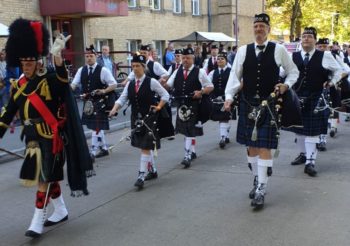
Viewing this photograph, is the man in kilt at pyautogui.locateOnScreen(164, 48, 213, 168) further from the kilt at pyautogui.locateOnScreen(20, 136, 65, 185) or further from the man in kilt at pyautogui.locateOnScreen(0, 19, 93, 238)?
the kilt at pyautogui.locateOnScreen(20, 136, 65, 185)

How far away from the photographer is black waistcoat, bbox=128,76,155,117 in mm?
6562

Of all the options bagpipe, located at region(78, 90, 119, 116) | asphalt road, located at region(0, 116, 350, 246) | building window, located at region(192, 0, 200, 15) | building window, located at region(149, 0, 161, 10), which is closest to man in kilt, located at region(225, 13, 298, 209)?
asphalt road, located at region(0, 116, 350, 246)

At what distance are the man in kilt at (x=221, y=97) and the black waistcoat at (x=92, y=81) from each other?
2255 millimetres

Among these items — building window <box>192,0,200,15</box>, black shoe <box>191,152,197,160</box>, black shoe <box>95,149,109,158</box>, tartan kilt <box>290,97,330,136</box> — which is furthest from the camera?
building window <box>192,0,200,15</box>

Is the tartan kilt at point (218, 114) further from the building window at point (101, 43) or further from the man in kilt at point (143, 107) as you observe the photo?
the building window at point (101, 43)

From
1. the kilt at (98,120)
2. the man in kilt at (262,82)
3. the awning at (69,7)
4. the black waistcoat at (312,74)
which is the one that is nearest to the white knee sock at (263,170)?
the man in kilt at (262,82)

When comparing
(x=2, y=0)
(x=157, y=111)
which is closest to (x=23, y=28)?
(x=157, y=111)

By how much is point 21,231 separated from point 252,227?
7.40 ft

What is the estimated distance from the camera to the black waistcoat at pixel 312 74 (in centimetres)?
688

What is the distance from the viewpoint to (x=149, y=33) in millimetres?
24094

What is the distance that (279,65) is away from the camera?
5414 mm

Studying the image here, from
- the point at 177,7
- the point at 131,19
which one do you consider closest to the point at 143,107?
the point at 131,19

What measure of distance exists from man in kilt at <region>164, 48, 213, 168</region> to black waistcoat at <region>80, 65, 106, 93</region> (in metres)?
1.24

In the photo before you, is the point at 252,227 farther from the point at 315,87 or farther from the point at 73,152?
the point at 315,87
